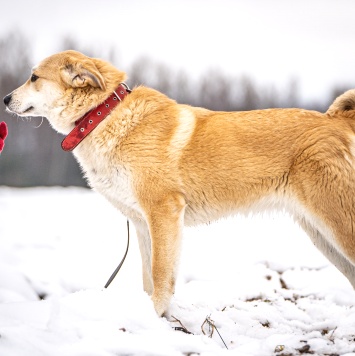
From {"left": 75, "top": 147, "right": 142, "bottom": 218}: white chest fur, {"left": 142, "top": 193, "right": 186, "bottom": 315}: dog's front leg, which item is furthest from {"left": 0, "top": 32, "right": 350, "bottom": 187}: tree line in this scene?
{"left": 142, "top": 193, "right": 186, "bottom": 315}: dog's front leg

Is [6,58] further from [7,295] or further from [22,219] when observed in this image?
[7,295]

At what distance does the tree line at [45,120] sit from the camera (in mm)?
19562

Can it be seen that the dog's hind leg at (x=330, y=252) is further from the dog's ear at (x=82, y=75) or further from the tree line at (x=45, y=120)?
the tree line at (x=45, y=120)

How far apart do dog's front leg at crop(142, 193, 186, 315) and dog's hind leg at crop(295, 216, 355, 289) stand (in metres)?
0.99

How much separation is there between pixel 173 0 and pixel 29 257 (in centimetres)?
1232

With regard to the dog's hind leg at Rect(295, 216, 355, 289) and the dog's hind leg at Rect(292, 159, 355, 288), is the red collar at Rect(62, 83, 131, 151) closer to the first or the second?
the dog's hind leg at Rect(292, 159, 355, 288)

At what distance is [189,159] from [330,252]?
4.45 feet

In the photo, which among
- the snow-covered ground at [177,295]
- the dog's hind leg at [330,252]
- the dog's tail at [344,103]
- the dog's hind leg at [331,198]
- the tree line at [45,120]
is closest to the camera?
the snow-covered ground at [177,295]

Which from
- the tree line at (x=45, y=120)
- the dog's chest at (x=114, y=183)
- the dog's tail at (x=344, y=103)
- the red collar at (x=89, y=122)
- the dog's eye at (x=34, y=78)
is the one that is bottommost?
the tree line at (x=45, y=120)

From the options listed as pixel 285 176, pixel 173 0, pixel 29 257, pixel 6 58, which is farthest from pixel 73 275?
pixel 6 58

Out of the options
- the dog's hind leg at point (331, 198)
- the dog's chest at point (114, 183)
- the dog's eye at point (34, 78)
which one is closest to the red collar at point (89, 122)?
the dog's chest at point (114, 183)

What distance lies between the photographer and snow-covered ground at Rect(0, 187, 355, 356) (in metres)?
2.42

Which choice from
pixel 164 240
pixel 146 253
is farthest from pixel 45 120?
pixel 164 240

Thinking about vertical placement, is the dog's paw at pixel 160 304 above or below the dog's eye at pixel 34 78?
below
